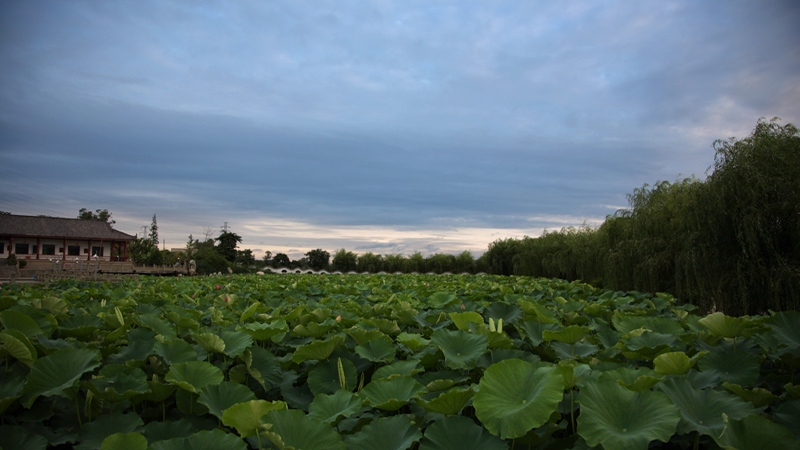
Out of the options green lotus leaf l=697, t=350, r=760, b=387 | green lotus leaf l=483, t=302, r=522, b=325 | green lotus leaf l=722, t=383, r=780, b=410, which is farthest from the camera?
green lotus leaf l=483, t=302, r=522, b=325

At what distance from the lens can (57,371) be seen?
1.47 m

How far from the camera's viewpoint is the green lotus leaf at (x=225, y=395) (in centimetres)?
138

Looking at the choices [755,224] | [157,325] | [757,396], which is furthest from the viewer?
[755,224]

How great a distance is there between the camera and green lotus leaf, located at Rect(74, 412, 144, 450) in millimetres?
1338

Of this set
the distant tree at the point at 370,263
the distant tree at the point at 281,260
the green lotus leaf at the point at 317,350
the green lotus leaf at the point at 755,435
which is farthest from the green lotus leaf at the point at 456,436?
the distant tree at the point at 281,260

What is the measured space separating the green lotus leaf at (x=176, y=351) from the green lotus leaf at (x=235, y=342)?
122mm

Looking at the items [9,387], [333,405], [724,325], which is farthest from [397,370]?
[724,325]

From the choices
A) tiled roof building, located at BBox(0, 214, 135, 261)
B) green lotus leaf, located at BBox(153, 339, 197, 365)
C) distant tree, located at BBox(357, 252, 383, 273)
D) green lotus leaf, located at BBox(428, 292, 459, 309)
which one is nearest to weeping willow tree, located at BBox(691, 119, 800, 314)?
green lotus leaf, located at BBox(428, 292, 459, 309)

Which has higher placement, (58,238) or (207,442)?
(58,238)

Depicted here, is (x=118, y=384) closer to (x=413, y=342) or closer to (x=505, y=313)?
(x=413, y=342)

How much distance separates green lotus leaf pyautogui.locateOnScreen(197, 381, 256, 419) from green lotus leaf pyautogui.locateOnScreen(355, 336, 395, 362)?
1.53 feet

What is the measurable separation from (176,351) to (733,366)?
1978mm

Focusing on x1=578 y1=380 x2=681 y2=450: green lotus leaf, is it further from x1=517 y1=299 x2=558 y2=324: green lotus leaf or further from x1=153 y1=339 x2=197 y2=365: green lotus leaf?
x1=153 y1=339 x2=197 y2=365: green lotus leaf

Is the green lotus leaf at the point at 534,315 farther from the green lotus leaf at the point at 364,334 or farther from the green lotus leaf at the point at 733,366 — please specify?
the green lotus leaf at the point at 364,334
